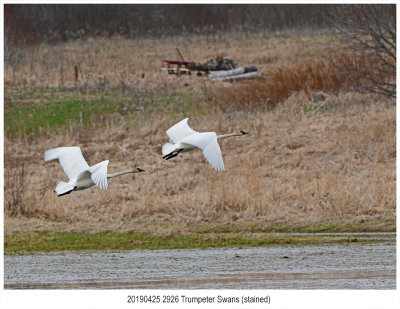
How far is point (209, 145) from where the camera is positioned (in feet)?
28.7

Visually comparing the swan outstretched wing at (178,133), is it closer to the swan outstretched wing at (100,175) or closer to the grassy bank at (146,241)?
the swan outstretched wing at (100,175)

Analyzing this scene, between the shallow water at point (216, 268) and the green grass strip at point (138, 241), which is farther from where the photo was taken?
the green grass strip at point (138, 241)

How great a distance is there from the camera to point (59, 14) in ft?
143

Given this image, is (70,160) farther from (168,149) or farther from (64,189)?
(168,149)

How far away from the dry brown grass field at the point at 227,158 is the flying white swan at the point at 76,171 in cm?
469

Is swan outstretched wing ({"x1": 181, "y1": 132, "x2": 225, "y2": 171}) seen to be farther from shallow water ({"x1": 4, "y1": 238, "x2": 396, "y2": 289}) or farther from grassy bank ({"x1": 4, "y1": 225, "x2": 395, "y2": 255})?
grassy bank ({"x1": 4, "y1": 225, "x2": 395, "y2": 255})

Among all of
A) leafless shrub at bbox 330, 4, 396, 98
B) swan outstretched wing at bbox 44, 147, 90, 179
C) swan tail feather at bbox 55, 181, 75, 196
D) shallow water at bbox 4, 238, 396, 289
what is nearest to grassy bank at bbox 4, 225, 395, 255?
shallow water at bbox 4, 238, 396, 289

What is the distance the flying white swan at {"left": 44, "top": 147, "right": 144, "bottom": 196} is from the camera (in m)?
8.64

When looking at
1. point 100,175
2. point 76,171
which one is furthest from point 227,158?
point 100,175

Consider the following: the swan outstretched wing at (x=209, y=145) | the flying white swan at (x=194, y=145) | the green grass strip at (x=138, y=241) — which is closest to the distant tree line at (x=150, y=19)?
the green grass strip at (x=138, y=241)

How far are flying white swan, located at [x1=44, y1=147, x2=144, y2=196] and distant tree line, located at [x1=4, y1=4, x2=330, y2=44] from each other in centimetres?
2885

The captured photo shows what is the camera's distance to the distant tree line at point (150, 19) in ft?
132

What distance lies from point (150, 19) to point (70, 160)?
36298 mm

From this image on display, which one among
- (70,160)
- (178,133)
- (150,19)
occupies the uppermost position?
(150,19)
